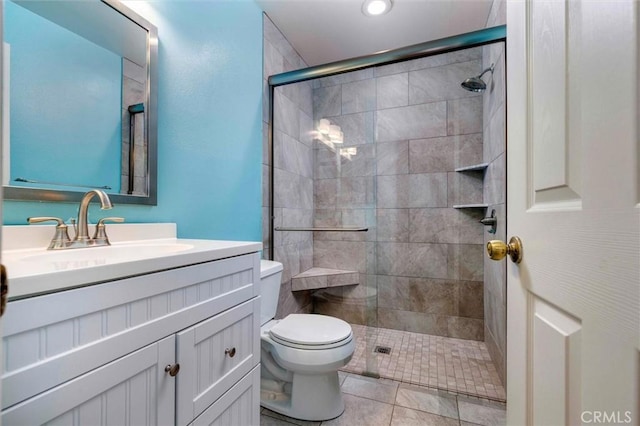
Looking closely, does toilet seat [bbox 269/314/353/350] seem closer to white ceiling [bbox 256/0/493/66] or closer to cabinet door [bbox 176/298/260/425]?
cabinet door [bbox 176/298/260/425]

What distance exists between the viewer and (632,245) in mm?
401

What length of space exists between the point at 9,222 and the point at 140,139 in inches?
20.5

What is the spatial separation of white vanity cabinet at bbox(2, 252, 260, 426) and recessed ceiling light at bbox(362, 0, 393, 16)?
5.76 feet

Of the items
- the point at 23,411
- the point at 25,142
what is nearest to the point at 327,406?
the point at 23,411

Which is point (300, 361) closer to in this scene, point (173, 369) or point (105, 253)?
point (173, 369)

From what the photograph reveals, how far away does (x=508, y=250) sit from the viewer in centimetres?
77

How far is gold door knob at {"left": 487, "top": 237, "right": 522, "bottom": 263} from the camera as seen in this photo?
29.1 inches

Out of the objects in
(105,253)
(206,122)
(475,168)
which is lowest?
(105,253)

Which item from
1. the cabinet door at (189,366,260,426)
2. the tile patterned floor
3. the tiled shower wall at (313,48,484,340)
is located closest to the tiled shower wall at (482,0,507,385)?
the tiled shower wall at (313,48,484,340)

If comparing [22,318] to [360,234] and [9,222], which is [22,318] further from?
[360,234]

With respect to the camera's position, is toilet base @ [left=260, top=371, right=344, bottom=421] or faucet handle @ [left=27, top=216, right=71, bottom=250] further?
toilet base @ [left=260, top=371, right=344, bottom=421]

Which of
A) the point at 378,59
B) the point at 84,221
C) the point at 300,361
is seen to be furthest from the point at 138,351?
the point at 378,59

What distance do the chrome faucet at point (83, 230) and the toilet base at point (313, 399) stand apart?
107 centimetres

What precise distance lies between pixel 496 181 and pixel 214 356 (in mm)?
1803
